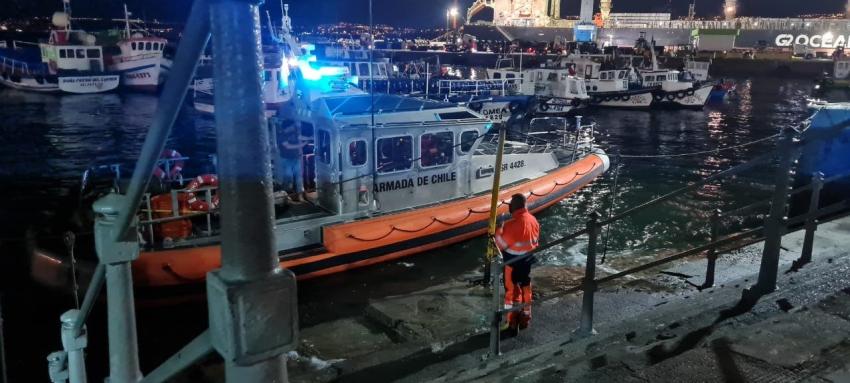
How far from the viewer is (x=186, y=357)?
1959 mm

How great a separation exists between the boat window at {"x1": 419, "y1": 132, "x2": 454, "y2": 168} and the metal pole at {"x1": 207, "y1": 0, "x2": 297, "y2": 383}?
28.0 ft

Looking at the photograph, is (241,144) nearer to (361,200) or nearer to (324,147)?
(361,200)

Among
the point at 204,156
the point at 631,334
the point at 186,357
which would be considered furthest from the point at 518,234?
→ the point at 204,156

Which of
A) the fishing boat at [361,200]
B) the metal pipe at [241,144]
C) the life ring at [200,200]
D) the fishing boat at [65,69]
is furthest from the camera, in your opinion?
the fishing boat at [65,69]

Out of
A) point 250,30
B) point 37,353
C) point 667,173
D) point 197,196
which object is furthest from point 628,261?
point 667,173

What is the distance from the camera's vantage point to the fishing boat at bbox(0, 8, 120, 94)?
40188 millimetres

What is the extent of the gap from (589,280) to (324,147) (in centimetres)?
601

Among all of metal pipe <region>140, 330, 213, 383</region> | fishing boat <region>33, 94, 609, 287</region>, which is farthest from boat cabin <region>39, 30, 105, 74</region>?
metal pipe <region>140, 330, 213, 383</region>

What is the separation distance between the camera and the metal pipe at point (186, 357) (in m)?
1.84

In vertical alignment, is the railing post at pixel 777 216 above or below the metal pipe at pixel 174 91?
below

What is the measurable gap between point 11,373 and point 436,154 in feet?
22.0

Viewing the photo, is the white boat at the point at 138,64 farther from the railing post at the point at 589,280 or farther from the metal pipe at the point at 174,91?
the metal pipe at the point at 174,91

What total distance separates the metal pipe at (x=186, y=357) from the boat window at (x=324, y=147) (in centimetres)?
767

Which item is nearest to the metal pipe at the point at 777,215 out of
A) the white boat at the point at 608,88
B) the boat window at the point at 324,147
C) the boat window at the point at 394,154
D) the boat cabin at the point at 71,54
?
the boat window at the point at 394,154
